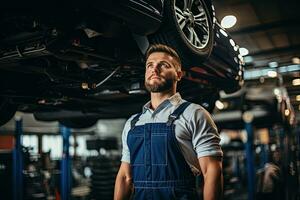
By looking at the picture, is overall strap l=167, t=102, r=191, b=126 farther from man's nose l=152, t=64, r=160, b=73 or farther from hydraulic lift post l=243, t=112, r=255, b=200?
hydraulic lift post l=243, t=112, r=255, b=200

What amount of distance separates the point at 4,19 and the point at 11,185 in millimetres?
4656

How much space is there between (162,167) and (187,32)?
48.7 inches

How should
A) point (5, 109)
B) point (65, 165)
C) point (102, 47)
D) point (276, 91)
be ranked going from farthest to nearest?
point (65, 165)
point (276, 91)
point (5, 109)
point (102, 47)

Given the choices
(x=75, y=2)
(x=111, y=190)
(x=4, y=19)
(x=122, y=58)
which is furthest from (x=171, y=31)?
(x=111, y=190)

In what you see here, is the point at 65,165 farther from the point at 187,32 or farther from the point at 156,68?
the point at 156,68

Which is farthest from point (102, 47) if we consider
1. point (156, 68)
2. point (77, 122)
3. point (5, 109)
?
point (77, 122)

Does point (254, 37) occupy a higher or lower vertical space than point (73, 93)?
higher

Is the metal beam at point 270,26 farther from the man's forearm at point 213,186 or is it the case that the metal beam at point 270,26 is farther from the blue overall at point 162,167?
the man's forearm at point 213,186

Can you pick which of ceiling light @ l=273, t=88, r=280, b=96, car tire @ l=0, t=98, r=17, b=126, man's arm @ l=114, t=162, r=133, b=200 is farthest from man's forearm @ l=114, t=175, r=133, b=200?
ceiling light @ l=273, t=88, r=280, b=96

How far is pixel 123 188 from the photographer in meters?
1.96

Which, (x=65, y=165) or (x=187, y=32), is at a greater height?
(x=187, y=32)

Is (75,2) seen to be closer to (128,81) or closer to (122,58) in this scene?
(122,58)

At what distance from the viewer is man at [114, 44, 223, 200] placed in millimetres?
1646

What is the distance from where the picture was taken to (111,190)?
303 inches
